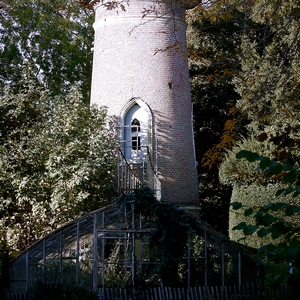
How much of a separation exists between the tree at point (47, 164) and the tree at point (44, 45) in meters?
7.84

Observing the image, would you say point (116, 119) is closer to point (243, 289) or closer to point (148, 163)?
point (148, 163)

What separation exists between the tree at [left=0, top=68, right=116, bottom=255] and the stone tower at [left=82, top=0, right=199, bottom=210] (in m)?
1.83

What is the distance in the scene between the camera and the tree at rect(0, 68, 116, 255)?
19.3 meters

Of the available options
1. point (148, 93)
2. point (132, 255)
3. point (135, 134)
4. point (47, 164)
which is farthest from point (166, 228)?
point (148, 93)

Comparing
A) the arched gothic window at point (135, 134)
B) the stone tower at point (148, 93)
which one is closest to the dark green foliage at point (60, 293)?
the stone tower at point (148, 93)

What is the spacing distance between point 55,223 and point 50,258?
2.80 m

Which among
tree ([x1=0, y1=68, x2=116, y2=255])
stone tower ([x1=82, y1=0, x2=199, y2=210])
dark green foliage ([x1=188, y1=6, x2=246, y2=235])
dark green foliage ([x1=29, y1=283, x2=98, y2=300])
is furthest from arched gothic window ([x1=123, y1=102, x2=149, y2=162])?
dark green foliage ([x1=29, y1=283, x2=98, y2=300])

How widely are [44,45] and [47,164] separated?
11038mm

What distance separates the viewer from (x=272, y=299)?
48.2 ft

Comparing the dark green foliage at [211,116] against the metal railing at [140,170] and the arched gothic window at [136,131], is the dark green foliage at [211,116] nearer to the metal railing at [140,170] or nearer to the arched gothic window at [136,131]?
the arched gothic window at [136,131]

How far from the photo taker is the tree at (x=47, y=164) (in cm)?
1928

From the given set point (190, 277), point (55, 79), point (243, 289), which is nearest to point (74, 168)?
point (190, 277)

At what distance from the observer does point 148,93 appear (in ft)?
74.5

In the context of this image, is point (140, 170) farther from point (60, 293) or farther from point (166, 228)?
point (60, 293)
